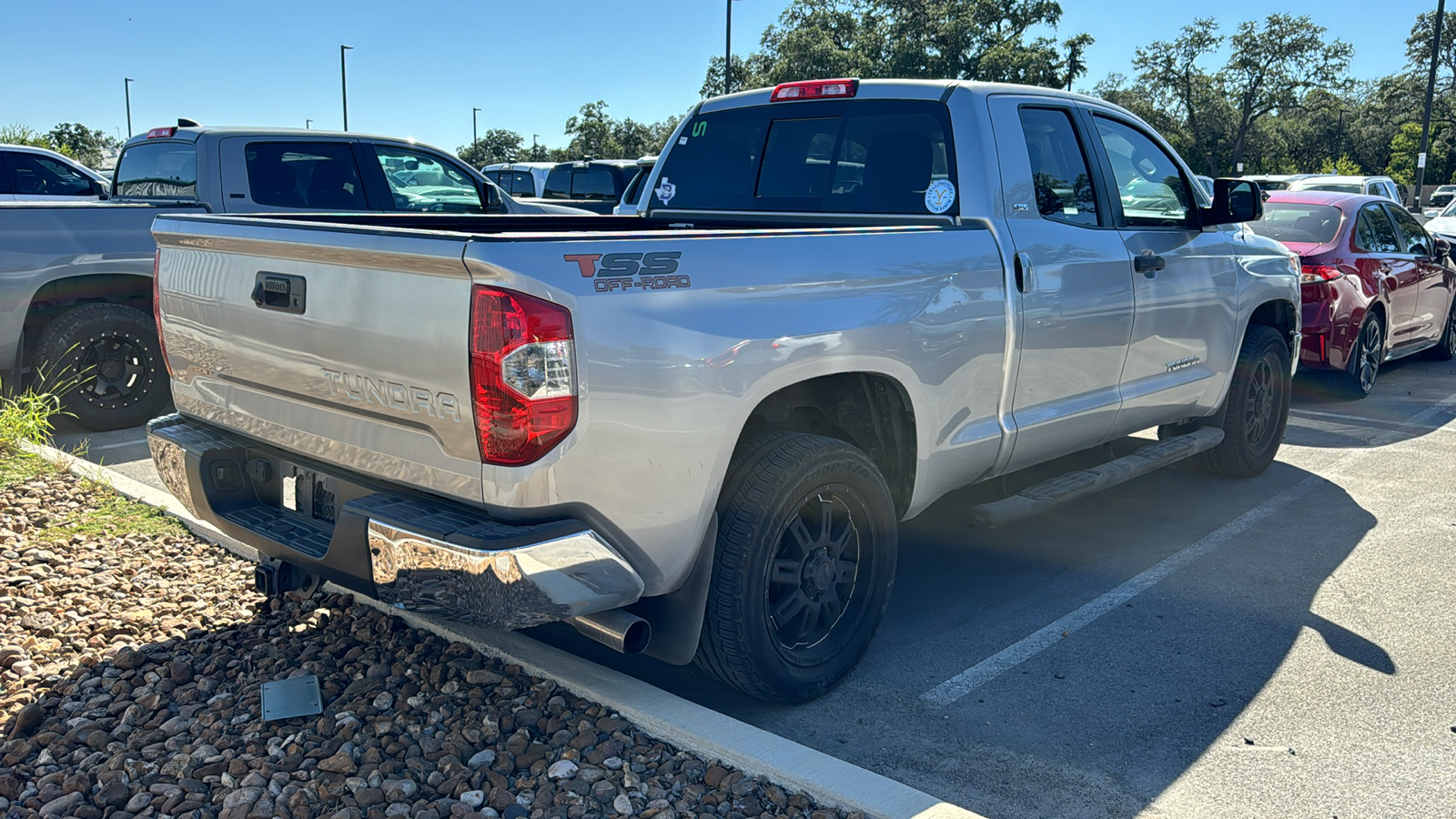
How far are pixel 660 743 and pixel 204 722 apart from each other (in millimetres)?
1354

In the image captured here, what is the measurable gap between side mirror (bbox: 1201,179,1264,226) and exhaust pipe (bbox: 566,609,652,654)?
384 centimetres

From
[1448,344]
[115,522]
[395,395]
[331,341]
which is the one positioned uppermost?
[331,341]

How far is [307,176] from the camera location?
8422mm

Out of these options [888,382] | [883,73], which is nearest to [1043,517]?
[888,382]

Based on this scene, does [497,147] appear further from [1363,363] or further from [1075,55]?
[1363,363]

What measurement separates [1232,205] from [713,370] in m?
3.56

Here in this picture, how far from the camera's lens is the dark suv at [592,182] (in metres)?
19.8

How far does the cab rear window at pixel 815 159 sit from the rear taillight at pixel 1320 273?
5.44 metres

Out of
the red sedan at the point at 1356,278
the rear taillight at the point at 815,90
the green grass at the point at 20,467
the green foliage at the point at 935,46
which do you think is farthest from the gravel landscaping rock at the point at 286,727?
the green foliage at the point at 935,46

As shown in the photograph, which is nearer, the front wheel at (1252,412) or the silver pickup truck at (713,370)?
the silver pickup truck at (713,370)

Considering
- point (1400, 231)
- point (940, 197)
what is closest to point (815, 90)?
point (940, 197)

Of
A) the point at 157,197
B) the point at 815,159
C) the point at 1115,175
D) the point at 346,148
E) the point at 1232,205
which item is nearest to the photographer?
the point at 815,159

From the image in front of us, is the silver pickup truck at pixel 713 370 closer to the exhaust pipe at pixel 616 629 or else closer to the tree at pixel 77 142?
the exhaust pipe at pixel 616 629

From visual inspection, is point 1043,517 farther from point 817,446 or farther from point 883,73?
point 883,73
